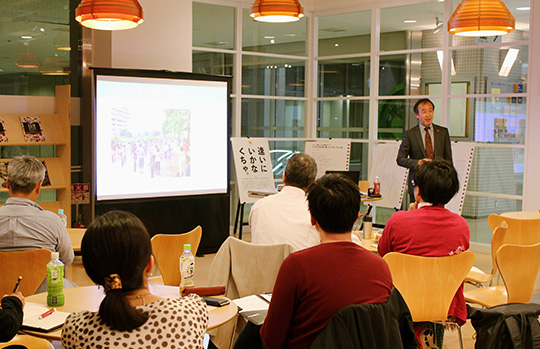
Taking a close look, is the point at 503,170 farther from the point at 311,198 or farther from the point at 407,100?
the point at 311,198

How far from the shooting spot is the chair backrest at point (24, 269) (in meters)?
3.20

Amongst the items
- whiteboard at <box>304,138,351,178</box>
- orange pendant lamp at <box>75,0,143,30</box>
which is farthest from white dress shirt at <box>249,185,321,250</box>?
whiteboard at <box>304,138,351,178</box>

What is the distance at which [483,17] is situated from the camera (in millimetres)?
4730

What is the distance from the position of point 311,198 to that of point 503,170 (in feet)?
19.2

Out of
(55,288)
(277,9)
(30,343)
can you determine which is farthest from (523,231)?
(30,343)

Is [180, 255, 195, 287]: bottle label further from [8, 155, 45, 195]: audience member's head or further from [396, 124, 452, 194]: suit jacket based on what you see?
[396, 124, 452, 194]: suit jacket

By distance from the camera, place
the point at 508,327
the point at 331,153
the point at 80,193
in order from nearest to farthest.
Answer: the point at 508,327, the point at 80,193, the point at 331,153

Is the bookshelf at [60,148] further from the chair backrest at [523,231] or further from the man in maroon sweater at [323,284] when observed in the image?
the man in maroon sweater at [323,284]

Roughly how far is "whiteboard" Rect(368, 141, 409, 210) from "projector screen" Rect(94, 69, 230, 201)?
225 centimetres

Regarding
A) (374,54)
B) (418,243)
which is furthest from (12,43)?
(418,243)

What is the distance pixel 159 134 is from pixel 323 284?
16.2 ft

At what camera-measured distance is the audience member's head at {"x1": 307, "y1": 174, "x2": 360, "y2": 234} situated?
87.9 inches

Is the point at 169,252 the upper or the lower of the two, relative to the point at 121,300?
lower

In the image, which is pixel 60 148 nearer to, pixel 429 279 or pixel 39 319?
pixel 39 319
